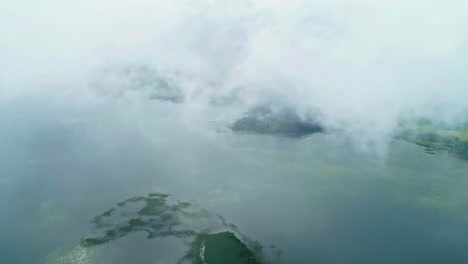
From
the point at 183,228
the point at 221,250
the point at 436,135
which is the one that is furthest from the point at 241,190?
the point at 436,135

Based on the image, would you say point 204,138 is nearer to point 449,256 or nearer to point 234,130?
point 234,130

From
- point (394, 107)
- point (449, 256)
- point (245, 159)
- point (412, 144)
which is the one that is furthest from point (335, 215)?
point (394, 107)

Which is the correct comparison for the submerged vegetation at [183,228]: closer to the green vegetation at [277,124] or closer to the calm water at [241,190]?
the calm water at [241,190]

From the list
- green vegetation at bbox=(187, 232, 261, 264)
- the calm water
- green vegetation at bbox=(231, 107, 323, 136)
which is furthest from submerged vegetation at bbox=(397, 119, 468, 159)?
green vegetation at bbox=(187, 232, 261, 264)

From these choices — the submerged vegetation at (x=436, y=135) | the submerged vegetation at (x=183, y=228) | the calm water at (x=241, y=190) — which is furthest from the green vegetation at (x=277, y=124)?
the submerged vegetation at (x=183, y=228)

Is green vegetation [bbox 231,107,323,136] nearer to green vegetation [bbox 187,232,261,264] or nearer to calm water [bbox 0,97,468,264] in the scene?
calm water [bbox 0,97,468,264]
